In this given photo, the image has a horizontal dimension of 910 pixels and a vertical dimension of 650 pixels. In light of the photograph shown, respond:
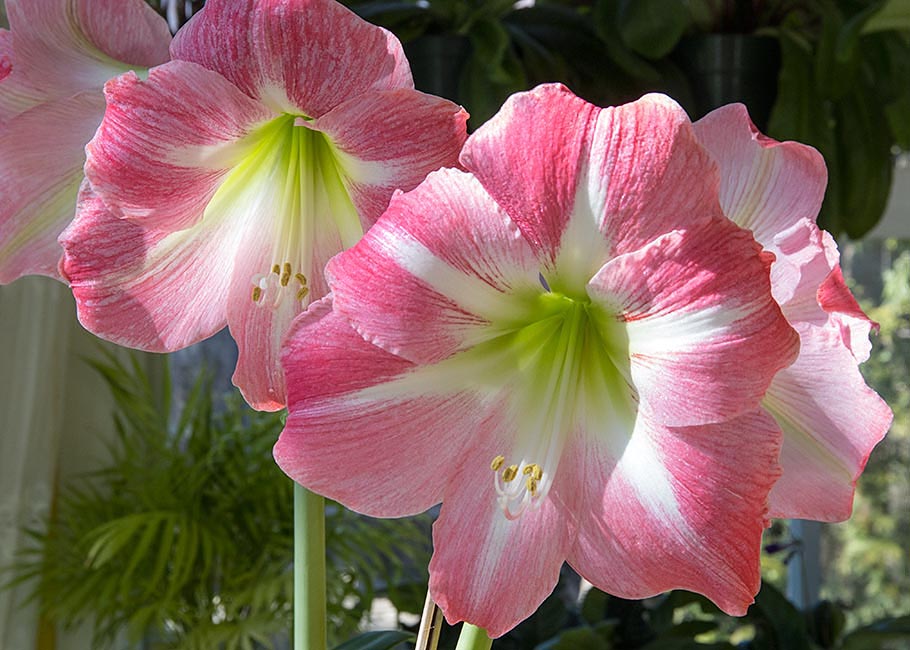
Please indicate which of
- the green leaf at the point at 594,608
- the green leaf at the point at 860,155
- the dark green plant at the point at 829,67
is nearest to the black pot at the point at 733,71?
the dark green plant at the point at 829,67

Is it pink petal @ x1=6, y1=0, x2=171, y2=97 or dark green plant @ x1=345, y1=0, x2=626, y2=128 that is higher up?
pink petal @ x1=6, y1=0, x2=171, y2=97

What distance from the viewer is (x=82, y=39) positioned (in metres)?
0.35

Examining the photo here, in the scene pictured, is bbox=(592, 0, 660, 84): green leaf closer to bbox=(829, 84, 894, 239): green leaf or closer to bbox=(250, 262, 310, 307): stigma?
bbox=(829, 84, 894, 239): green leaf

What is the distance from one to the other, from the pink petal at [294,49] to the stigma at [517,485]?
116 mm

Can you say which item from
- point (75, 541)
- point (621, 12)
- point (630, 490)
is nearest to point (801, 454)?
point (630, 490)

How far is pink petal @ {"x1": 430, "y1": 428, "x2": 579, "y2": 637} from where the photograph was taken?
0.28 m

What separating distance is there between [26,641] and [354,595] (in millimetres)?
569

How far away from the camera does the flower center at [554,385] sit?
30cm

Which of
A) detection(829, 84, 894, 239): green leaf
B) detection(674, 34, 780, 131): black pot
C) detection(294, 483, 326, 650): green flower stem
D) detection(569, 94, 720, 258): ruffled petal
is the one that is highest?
detection(569, 94, 720, 258): ruffled petal

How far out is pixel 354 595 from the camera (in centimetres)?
178

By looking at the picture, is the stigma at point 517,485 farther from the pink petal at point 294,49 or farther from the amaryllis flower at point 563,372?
the pink petal at point 294,49

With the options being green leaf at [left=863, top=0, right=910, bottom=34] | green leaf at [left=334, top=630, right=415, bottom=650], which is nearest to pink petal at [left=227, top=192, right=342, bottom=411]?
green leaf at [left=334, top=630, right=415, bottom=650]

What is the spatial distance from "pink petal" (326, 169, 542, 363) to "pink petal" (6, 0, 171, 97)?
139mm

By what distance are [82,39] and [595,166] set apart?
200 mm
